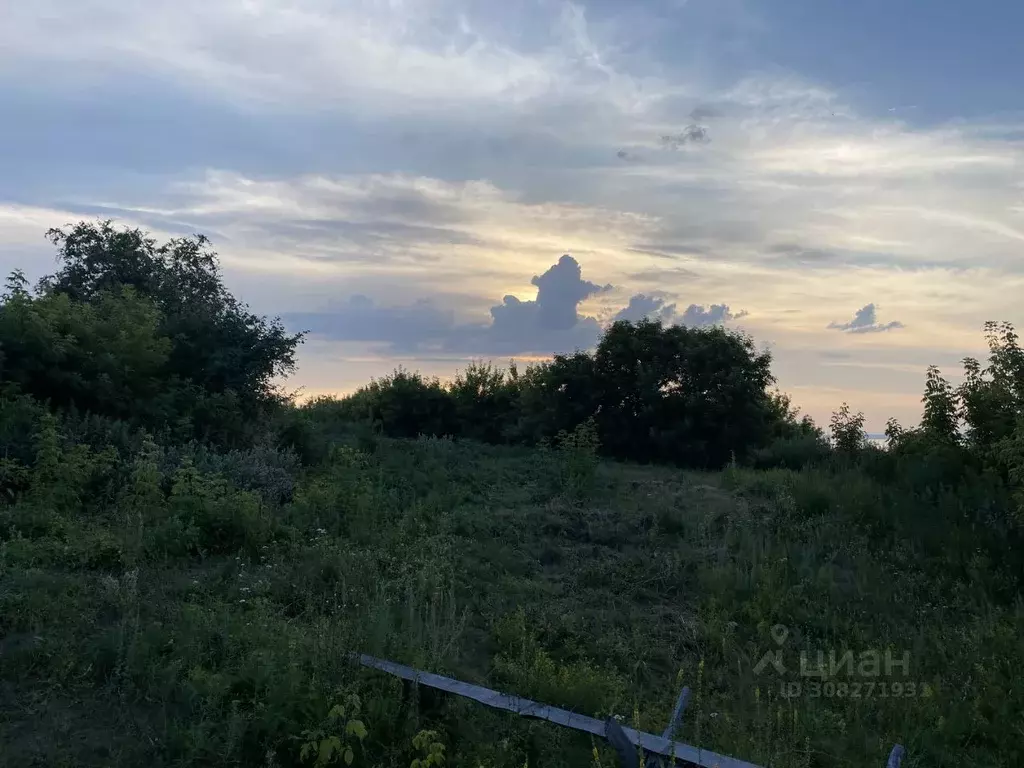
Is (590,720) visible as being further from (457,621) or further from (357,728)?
(457,621)

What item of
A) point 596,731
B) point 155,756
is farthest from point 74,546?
point 596,731

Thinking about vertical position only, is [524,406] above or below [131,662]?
above

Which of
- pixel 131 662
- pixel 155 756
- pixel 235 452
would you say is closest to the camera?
pixel 155 756

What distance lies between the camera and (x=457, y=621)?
640cm

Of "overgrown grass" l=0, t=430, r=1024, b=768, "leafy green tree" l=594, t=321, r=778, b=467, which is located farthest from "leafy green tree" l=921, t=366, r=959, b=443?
"leafy green tree" l=594, t=321, r=778, b=467

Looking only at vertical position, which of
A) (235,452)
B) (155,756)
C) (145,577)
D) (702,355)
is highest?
(702,355)

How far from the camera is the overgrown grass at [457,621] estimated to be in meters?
4.52

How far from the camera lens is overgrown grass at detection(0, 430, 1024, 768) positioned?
452 cm

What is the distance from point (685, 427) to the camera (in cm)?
2078

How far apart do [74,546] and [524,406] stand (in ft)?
55.8

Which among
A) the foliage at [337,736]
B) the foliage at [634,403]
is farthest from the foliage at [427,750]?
the foliage at [634,403]

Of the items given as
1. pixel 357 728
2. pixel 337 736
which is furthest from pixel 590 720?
pixel 337 736

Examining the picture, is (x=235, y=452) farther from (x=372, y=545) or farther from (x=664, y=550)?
(x=664, y=550)

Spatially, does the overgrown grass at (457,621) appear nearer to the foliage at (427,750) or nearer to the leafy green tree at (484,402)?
the foliage at (427,750)
